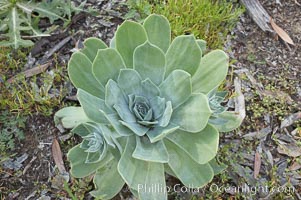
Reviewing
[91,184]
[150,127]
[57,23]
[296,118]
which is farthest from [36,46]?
[296,118]

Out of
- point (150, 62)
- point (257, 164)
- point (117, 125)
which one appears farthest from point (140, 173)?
point (257, 164)

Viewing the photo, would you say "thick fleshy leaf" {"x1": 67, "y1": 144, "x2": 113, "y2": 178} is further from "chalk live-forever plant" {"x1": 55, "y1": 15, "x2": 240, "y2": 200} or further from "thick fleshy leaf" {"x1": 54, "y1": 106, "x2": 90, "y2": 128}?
"thick fleshy leaf" {"x1": 54, "y1": 106, "x2": 90, "y2": 128}

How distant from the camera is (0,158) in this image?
2.31m

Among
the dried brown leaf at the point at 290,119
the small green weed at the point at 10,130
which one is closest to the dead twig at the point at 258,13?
the dried brown leaf at the point at 290,119

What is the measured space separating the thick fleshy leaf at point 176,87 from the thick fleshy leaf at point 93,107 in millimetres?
252

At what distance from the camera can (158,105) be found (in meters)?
1.82

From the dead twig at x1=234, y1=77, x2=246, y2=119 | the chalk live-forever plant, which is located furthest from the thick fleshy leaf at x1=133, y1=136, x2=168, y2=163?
the dead twig at x1=234, y1=77, x2=246, y2=119

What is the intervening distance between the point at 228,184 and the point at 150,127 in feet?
2.13

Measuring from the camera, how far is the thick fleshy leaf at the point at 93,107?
1.70 meters

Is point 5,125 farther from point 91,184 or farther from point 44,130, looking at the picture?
point 91,184

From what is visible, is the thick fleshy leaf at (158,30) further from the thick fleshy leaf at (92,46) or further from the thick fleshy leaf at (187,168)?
the thick fleshy leaf at (187,168)

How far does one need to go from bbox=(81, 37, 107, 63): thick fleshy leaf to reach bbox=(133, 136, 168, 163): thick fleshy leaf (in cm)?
45

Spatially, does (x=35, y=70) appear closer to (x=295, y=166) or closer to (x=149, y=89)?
(x=149, y=89)

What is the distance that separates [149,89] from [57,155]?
78cm
